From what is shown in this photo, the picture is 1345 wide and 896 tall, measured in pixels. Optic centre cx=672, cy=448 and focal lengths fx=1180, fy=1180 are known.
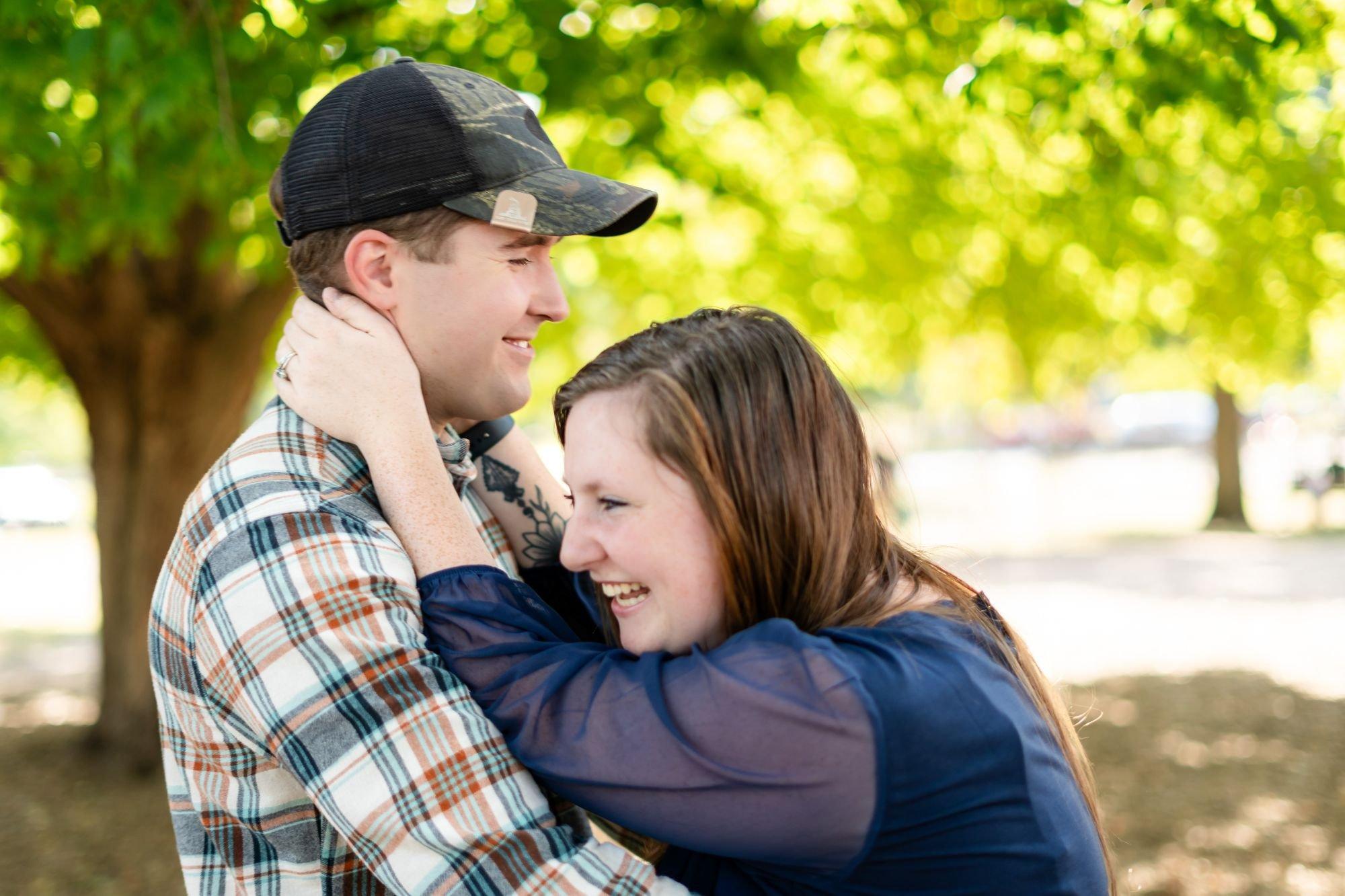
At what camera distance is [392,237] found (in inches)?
76.8

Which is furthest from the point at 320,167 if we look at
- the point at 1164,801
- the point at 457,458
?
the point at 1164,801

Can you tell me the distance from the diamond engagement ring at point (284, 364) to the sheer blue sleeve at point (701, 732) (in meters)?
0.52

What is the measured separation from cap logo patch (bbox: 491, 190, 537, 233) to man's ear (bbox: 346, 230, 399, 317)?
18 centimetres

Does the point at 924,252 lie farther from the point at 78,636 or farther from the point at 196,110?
the point at 78,636

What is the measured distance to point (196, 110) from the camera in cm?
419

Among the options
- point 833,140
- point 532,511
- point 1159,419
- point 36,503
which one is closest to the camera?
point 532,511

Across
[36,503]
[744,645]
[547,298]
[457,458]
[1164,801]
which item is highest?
[547,298]

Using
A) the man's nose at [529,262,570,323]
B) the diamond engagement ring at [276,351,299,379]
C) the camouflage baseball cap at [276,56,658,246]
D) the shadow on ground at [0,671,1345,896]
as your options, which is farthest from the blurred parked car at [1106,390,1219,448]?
the diamond engagement ring at [276,351,299,379]

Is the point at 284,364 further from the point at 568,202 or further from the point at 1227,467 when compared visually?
the point at 1227,467

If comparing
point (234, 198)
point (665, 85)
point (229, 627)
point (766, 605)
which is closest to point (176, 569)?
point (229, 627)

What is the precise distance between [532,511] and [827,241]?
25.3ft

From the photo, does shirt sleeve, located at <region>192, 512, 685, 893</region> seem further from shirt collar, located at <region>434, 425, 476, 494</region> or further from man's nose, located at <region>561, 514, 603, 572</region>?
shirt collar, located at <region>434, 425, 476, 494</region>

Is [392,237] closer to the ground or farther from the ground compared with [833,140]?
closer to the ground

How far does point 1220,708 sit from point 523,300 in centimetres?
821
